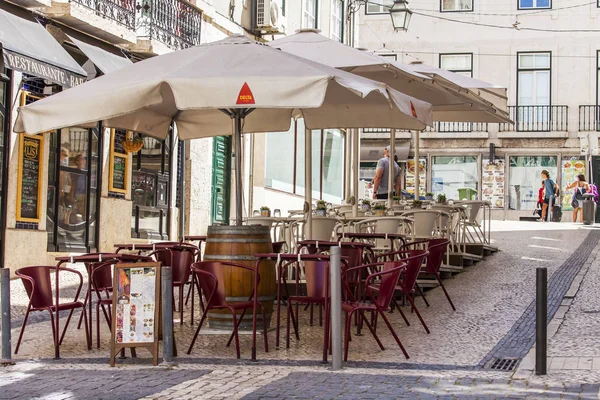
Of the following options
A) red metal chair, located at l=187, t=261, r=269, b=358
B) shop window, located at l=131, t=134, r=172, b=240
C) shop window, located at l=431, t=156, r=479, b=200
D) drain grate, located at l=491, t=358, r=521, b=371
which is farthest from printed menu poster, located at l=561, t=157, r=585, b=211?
drain grate, located at l=491, t=358, r=521, b=371

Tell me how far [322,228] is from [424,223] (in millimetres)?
1507

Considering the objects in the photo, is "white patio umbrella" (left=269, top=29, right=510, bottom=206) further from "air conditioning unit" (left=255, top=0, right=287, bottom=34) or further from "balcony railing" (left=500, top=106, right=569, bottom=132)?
"balcony railing" (left=500, top=106, right=569, bottom=132)

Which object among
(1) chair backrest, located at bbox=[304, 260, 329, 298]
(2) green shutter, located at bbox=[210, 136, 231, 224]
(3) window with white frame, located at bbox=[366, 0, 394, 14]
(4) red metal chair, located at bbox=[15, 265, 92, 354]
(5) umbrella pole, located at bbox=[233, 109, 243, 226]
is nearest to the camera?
(4) red metal chair, located at bbox=[15, 265, 92, 354]

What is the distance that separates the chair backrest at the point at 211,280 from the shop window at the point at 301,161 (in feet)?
46.9

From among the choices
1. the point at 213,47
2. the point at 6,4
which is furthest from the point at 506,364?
the point at 6,4

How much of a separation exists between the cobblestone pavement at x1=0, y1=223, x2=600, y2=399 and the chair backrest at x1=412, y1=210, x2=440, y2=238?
4.60ft

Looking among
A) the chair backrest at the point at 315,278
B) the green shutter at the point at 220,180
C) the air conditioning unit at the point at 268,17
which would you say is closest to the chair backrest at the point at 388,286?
the chair backrest at the point at 315,278

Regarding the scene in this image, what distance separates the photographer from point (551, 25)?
37094mm

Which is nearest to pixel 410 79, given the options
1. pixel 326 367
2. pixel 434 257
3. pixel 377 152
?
pixel 434 257

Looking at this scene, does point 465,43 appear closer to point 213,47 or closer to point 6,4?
point 6,4

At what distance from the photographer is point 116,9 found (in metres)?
16.4

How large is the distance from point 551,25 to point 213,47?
30.6 meters

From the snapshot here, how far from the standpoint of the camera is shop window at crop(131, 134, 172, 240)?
59.0ft

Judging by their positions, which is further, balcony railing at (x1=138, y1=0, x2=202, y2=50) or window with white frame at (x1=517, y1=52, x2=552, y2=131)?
window with white frame at (x1=517, y1=52, x2=552, y2=131)
